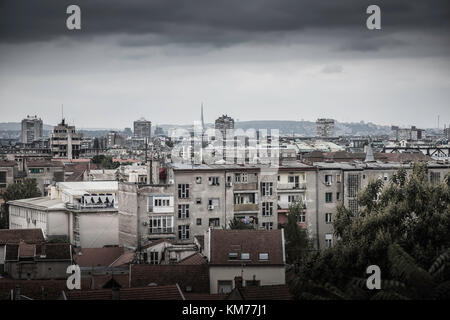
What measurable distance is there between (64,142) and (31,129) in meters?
69.8

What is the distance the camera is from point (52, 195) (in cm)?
4031

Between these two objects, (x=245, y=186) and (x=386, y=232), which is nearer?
(x=386, y=232)

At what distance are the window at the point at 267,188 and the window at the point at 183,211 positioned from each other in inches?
120

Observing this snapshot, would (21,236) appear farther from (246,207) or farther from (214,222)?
(246,207)

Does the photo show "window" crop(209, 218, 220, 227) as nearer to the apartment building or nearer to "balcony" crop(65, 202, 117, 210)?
the apartment building

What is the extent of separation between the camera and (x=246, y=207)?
30.6m

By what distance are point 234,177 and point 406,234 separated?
10375mm

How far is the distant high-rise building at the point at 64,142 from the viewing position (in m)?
101

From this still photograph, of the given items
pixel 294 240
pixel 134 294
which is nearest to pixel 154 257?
pixel 294 240

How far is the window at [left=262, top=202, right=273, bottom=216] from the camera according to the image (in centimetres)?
3112

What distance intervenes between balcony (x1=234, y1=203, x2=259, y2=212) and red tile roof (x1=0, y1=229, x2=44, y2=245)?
7.10 meters

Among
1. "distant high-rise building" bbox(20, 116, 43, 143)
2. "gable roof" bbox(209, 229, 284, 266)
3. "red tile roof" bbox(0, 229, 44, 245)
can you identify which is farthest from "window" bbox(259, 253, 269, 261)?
"distant high-rise building" bbox(20, 116, 43, 143)

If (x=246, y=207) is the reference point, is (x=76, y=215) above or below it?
below

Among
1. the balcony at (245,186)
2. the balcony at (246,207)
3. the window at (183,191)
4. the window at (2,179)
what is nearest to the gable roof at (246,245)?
the window at (183,191)
